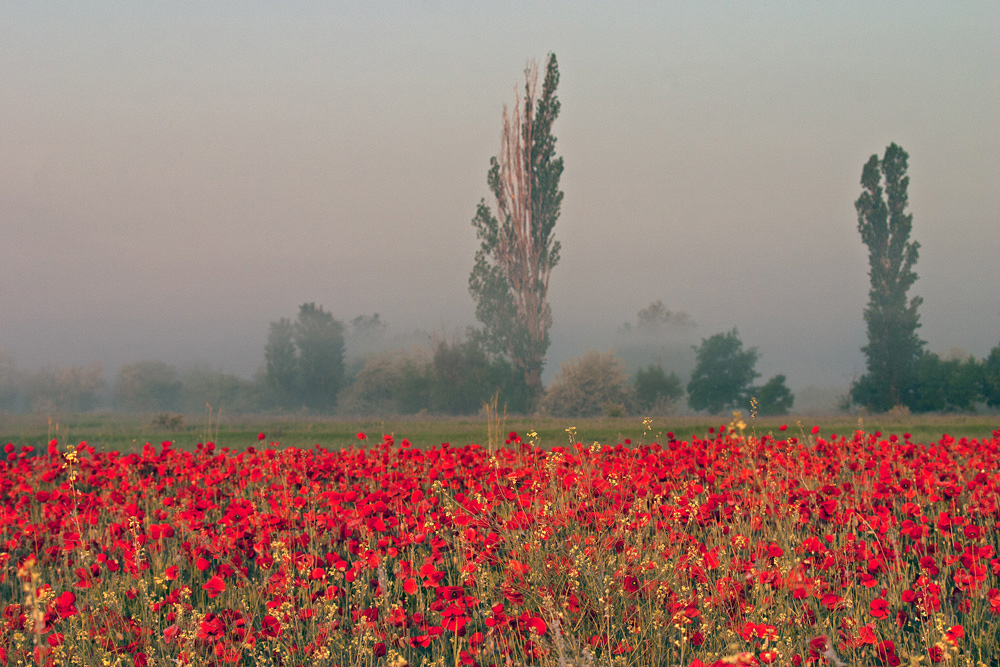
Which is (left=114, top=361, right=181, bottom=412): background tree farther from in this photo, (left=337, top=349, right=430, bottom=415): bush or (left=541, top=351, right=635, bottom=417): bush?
(left=541, top=351, right=635, bottom=417): bush

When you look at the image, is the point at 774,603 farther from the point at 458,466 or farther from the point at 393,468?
the point at 393,468

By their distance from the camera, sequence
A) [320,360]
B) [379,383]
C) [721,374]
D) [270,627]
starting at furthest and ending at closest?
[320,360] → [379,383] → [721,374] → [270,627]

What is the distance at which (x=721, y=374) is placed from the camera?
41.5 meters

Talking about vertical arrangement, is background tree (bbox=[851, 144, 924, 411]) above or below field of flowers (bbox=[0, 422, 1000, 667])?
above

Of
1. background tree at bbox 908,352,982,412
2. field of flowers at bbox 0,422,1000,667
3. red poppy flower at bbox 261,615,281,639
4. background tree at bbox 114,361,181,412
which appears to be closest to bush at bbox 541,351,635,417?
background tree at bbox 908,352,982,412

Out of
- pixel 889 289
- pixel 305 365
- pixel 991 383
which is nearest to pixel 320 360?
pixel 305 365

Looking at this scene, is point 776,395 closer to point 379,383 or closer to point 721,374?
point 721,374

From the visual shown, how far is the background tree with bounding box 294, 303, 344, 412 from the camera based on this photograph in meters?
49.1

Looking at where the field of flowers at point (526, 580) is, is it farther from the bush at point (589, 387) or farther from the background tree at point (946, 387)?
the background tree at point (946, 387)

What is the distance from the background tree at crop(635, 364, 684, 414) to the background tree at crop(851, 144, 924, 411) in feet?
28.1

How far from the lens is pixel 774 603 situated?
3.36m

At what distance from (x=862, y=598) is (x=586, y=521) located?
1.71m

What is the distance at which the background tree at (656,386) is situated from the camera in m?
31.8

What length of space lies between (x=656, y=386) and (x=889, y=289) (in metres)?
11.5
